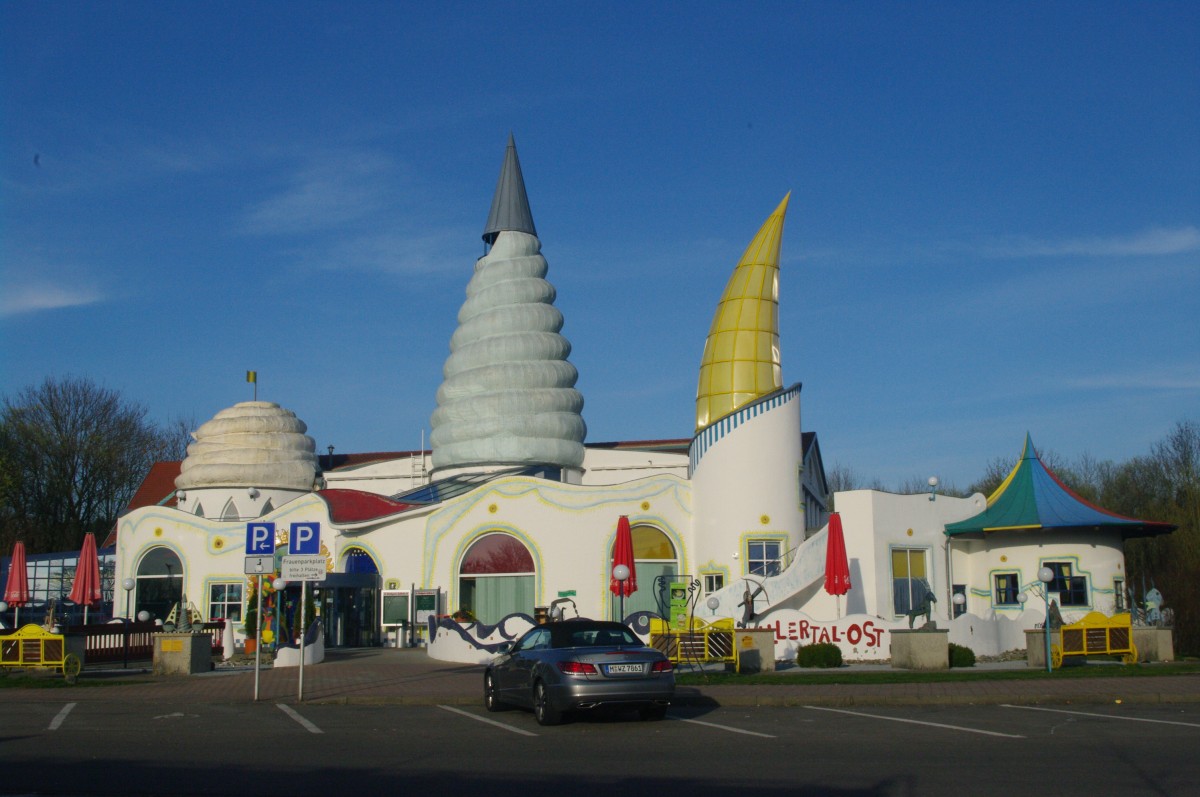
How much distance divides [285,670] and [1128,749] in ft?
59.2

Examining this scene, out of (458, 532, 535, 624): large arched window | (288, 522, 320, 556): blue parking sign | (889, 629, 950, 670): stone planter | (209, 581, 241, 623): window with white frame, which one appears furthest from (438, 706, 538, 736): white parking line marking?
(209, 581, 241, 623): window with white frame

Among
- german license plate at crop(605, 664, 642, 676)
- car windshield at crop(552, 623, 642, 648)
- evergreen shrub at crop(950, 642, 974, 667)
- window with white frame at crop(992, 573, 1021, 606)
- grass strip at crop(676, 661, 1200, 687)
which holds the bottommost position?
grass strip at crop(676, 661, 1200, 687)

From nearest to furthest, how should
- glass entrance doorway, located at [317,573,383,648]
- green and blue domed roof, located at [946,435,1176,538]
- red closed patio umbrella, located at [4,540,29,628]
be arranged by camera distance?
green and blue domed roof, located at [946,435,1176,538]
red closed patio umbrella, located at [4,540,29,628]
glass entrance doorway, located at [317,573,383,648]

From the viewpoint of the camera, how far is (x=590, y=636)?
15.9 meters

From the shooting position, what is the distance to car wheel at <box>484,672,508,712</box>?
55.9ft

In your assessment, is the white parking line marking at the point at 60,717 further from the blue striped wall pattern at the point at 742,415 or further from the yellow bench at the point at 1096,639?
the blue striped wall pattern at the point at 742,415

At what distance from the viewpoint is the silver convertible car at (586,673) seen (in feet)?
47.9

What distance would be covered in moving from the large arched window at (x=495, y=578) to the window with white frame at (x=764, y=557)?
6.79 meters

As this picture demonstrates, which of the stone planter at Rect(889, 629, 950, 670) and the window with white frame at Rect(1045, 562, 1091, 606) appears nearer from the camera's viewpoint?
the stone planter at Rect(889, 629, 950, 670)

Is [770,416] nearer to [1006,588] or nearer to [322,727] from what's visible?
[1006,588]

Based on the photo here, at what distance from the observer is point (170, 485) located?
57.4m

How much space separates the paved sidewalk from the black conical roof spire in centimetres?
2618

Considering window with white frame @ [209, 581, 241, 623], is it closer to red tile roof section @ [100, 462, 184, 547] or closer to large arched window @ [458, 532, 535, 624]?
large arched window @ [458, 532, 535, 624]

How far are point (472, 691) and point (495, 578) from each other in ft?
55.6
